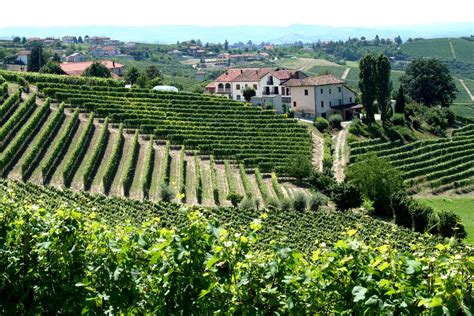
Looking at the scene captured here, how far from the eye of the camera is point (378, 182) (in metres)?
48.8

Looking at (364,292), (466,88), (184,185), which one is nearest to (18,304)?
(364,292)

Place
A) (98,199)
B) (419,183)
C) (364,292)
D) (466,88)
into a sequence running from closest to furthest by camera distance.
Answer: (364,292)
(98,199)
(419,183)
(466,88)

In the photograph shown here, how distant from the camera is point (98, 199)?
4050 cm

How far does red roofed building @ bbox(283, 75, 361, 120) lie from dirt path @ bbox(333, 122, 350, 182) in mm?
6687

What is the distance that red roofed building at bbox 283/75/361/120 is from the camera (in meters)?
77.7

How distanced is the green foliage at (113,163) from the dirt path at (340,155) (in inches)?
756

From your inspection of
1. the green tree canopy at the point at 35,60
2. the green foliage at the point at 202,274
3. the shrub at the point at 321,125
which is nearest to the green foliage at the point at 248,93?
the shrub at the point at 321,125

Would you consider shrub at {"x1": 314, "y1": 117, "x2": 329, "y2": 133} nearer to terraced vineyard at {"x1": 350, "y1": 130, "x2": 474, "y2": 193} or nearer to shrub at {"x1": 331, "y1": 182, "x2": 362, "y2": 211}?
terraced vineyard at {"x1": 350, "y1": 130, "x2": 474, "y2": 193}

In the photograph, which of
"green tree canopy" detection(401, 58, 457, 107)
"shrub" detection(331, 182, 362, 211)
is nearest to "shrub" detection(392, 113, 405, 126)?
"green tree canopy" detection(401, 58, 457, 107)

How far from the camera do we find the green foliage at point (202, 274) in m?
7.80

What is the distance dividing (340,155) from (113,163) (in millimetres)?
24143

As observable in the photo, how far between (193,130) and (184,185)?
46.5 feet

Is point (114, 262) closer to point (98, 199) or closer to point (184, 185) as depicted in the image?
point (98, 199)

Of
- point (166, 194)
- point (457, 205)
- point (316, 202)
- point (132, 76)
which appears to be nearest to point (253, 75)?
point (132, 76)
